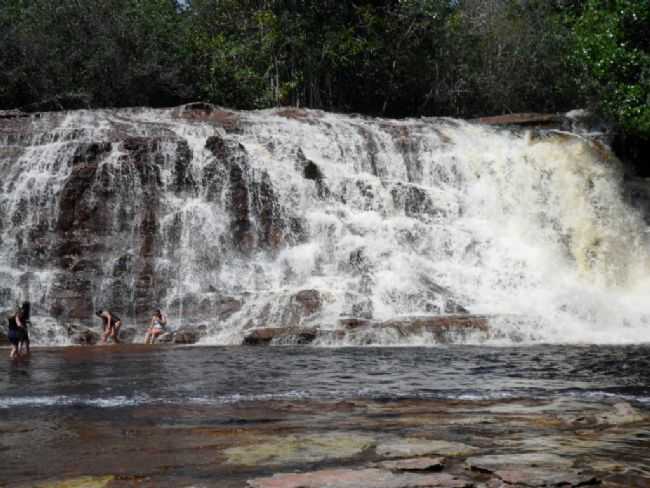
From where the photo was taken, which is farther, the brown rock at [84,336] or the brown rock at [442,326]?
the brown rock at [84,336]

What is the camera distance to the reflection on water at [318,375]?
8.37 metres

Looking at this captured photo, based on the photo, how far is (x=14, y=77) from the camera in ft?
99.2

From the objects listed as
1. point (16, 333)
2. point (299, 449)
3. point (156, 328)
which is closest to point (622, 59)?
point (156, 328)

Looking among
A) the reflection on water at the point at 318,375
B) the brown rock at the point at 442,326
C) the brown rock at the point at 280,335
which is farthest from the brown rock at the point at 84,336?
the brown rock at the point at 442,326

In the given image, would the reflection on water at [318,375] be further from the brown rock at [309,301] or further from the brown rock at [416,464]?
the brown rock at [416,464]

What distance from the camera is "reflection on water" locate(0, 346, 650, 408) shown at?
8367mm

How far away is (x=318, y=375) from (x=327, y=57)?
24.3 meters

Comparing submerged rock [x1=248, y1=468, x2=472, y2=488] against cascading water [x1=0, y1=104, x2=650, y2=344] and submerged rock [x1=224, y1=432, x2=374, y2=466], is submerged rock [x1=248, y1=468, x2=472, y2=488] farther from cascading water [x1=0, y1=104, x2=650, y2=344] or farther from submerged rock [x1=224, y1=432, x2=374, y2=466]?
cascading water [x1=0, y1=104, x2=650, y2=344]

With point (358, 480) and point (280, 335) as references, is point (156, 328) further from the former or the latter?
point (358, 480)

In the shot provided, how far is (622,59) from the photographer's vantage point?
1102 inches

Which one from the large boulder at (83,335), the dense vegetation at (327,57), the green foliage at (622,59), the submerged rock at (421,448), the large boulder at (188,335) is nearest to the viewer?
the submerged rock at (421,448)

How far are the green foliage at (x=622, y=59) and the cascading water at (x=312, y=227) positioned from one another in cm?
403

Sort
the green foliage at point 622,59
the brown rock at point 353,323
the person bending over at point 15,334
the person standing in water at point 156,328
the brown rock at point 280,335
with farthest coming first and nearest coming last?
1. the green foliage at point 622,59
2. the person standing in water at point 156,328
3. the brown rock at point 353,323
4. the brown rock at point 280,335
5. the person bending over at point 15,334

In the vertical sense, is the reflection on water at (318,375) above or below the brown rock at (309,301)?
below
